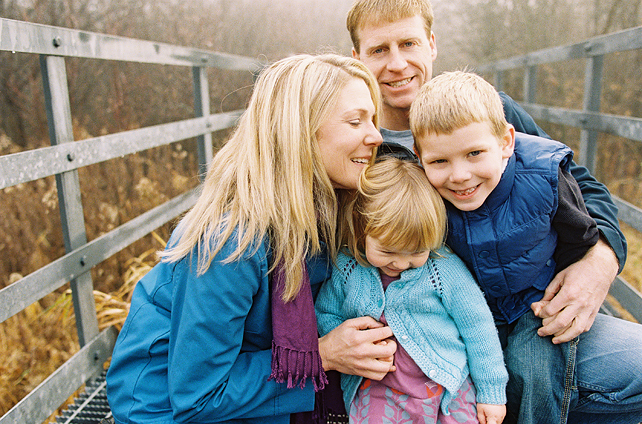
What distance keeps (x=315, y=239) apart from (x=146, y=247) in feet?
9.79

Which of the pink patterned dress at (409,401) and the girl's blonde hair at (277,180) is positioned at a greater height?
the girl's blonde hair at (277,180)

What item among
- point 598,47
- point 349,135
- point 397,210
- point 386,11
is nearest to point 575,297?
point 397,210

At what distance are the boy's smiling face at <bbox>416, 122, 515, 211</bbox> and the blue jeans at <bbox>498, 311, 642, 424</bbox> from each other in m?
0.54

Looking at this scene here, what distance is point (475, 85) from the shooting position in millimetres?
1863

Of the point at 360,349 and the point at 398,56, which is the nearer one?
the point at 360,349

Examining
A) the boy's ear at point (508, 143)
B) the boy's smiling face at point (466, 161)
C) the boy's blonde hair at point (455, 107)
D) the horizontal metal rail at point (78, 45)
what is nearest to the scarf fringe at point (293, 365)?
the boy's smiling face at point (466, 161)

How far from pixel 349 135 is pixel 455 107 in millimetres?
368

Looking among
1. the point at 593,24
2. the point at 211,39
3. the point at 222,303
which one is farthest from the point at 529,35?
the point at 222,303

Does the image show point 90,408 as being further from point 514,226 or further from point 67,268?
point 514,226

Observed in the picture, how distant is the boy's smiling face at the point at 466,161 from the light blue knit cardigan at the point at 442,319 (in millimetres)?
223

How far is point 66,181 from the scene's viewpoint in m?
2.29

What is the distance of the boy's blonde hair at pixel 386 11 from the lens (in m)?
2.57

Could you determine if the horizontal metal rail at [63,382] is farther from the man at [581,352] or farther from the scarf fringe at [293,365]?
the man at [581,352]

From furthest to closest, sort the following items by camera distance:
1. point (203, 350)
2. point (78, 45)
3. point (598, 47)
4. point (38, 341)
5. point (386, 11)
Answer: point (598, 47), point (38, 341), point (386, 11), point (78, 45), point (203, 350)
